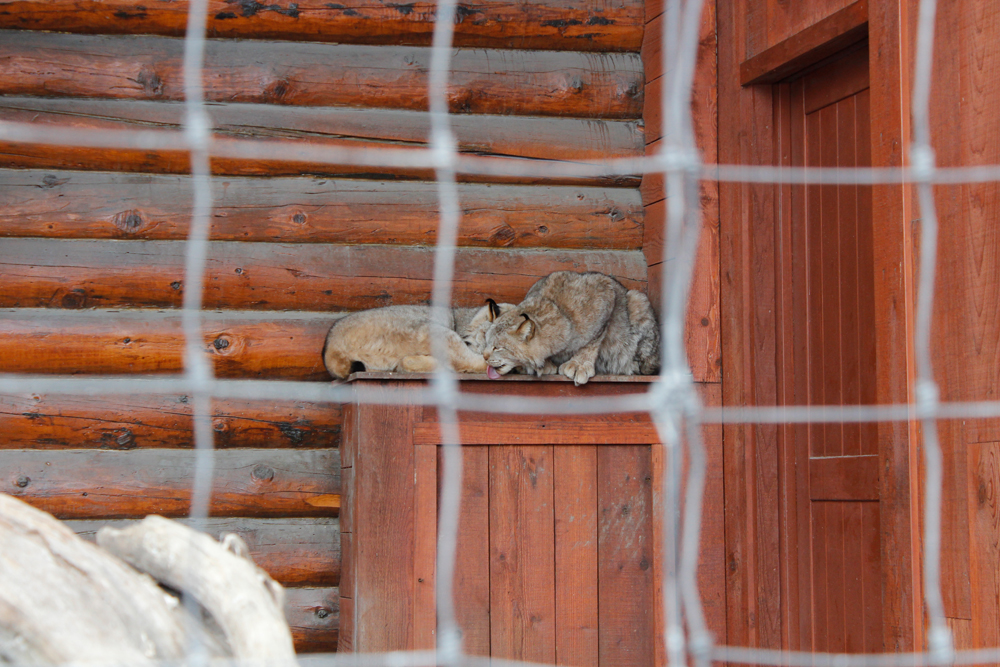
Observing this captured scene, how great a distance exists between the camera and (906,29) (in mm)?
2740

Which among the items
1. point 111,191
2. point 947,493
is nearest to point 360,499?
point 111,191

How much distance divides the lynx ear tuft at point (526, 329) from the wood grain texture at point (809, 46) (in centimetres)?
118

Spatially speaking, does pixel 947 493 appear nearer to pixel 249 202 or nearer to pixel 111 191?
A: pixel 249 202

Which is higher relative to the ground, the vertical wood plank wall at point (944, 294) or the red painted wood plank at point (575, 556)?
the vertical wood plank wall at point (944, 294)

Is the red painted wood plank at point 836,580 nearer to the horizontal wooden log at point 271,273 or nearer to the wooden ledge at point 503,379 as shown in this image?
the wooden ledge at point 503,379

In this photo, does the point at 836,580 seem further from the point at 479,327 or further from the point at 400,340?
the point at 400,340

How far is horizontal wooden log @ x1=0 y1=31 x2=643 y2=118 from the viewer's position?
3.77 metres

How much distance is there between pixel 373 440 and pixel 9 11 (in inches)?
84.6

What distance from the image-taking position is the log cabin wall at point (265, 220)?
12.2 feet

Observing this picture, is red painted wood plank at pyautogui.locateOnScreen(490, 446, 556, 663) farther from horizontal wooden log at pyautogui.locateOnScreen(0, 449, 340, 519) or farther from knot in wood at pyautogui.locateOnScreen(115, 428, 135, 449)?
knot in wood at pyautogui.locateOnScreen(115, 428, 135, 449)

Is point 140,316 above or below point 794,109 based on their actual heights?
below

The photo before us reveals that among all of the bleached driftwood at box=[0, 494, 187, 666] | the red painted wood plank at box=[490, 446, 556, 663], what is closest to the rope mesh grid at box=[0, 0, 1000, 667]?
the red painted wood plank at box=[490, 446, 556, 663]

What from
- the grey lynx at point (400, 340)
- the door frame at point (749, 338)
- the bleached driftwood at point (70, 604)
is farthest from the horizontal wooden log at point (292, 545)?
the bleached driftwood at point (70, 604)

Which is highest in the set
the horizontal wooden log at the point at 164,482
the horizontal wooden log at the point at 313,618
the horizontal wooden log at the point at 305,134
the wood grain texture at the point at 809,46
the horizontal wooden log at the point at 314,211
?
the wood grain texture at the point at 809,46
